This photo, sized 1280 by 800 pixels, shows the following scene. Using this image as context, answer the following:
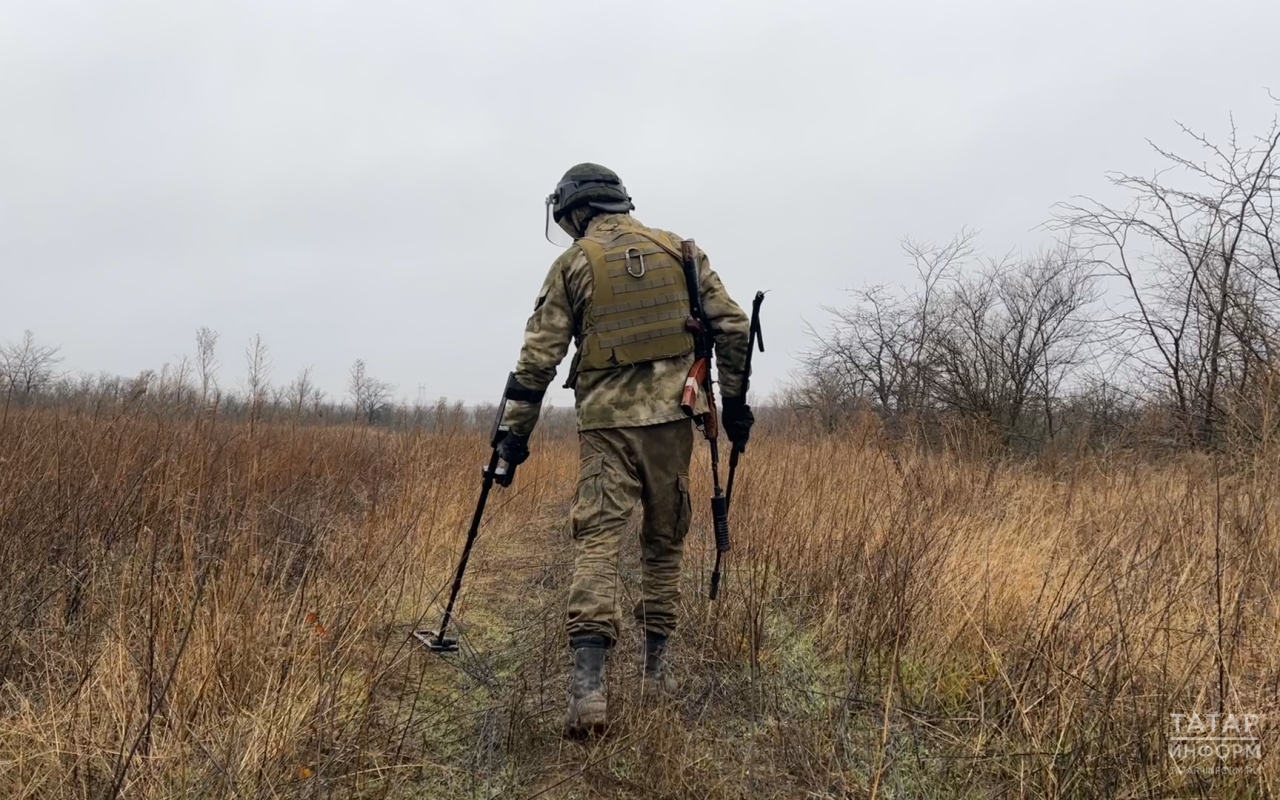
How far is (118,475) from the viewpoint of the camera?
326cm

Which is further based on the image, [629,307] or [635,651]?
[635,651]

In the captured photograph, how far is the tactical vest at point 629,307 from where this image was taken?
8.25 feet

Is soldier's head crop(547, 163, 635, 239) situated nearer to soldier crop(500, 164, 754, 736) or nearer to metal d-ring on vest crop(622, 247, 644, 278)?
soldier crop(500, 164, 754, 736)

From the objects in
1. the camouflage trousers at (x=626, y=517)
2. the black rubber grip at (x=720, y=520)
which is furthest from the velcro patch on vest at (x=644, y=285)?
the black rubber grip at (x=720, y=520)

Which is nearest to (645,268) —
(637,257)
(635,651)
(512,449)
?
(637,257)

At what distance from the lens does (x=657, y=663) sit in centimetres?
246

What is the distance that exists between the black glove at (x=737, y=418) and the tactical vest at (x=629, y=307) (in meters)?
0.40

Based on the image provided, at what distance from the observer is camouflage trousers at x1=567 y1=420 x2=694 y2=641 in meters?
2.25

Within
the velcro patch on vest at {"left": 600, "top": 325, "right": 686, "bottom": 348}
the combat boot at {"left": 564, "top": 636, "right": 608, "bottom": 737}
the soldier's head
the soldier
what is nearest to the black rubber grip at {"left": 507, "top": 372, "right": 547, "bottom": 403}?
the soldier

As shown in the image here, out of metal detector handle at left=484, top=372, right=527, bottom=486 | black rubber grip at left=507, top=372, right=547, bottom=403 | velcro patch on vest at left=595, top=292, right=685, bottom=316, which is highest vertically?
velcro patch on vest at left=595, top=292, right=685, bottom=316

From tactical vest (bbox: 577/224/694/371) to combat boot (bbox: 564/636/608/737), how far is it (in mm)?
1038

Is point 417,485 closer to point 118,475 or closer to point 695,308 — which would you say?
point 118,475

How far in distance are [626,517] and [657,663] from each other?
0.59 metres

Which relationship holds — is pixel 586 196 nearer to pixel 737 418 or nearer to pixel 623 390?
pixel 623 390
